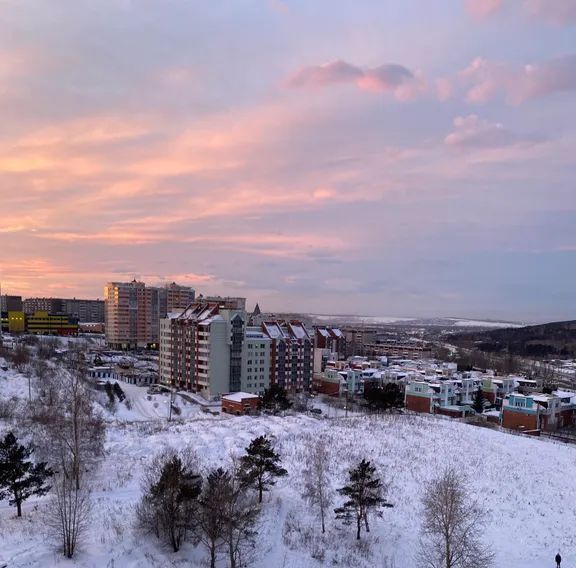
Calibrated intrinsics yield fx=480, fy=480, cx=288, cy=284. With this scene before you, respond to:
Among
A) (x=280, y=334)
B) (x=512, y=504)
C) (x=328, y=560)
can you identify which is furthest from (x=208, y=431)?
(x=280, y=334)

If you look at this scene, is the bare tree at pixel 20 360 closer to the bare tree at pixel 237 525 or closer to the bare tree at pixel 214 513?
the bare tree at pixel 237 525

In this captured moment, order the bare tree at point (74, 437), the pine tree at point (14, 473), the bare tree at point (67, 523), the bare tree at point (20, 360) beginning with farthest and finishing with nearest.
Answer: the bare tree at point (20, 360)
the bare tree at point (74, 437)
the pine tree at point (14, 473)
the bare tree at point (67, 523)

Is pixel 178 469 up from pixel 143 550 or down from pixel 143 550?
up

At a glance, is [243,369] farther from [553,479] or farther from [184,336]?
[553,479]

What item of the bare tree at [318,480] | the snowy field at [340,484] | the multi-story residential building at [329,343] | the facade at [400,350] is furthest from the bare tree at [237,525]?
the facade at [400,350]

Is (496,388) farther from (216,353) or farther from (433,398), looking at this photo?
(216,353)

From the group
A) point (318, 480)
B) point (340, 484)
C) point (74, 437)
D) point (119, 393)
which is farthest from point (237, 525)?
point (119, 393)
